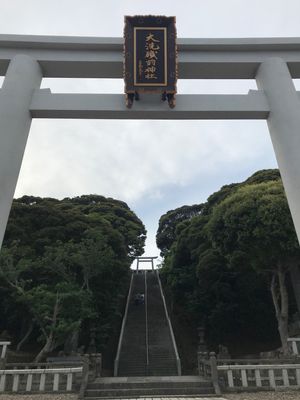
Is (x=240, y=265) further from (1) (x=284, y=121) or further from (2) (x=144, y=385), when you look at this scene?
(1) (x=284, y=121)

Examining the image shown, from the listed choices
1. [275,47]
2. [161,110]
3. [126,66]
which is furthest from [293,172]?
[126,66]

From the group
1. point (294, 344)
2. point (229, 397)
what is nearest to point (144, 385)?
point (229, 397)

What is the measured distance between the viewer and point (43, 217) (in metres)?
18.9

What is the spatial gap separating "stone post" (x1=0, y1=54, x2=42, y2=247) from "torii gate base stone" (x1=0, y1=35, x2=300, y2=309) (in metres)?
0.01

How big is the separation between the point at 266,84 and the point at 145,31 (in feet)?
8.19

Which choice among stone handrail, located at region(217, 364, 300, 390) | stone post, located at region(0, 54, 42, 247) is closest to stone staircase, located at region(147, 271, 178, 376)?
stone handrail, located at region(217, 364, 300, 390)

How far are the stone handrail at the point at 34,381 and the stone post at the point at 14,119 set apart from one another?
528cm

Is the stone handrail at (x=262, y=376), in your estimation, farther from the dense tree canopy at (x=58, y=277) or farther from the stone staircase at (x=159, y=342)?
the stone staircase at (x=159, y=342)

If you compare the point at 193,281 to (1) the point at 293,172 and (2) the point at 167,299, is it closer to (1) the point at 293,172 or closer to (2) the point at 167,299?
(2) the point at 167,299

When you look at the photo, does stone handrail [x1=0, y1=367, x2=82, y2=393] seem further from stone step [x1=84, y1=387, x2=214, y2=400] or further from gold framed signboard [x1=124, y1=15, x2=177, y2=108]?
gold framed signboard [x1=124, y1=15, x2=177, y2=108]

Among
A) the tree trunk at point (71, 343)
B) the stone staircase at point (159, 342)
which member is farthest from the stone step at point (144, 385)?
the stone staircase at point (159, 342)

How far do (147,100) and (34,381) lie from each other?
8.07 metres

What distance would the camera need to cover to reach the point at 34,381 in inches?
356

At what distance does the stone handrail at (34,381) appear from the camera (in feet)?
27.9
